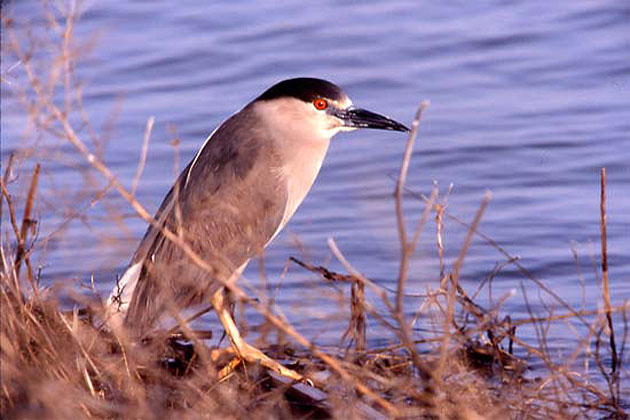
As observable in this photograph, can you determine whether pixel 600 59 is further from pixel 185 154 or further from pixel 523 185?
pixel 185 154

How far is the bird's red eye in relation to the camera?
5.75m

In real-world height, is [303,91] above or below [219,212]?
above

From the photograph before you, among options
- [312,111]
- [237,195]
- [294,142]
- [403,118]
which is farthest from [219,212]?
[403,118]

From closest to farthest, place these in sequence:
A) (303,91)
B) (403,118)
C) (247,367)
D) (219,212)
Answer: (247,367) < (219,212) < (303,91) < (403,118)

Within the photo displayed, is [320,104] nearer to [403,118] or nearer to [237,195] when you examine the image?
[237,195]

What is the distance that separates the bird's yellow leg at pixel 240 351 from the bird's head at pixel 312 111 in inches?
33.6

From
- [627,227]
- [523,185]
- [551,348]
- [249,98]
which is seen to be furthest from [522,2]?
[551,348]

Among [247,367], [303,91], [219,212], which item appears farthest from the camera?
[303,91]

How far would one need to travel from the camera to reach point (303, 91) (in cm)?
570

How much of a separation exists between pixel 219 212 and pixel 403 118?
3.07 m

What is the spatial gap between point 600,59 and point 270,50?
8.21 feet

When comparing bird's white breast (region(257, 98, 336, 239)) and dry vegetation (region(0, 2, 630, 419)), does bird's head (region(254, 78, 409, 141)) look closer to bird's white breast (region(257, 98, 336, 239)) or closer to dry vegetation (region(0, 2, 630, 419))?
bird's white breast (region(257, 98, 336, 239))

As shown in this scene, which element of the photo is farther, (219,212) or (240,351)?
(219,212)

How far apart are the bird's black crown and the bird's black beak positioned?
0.25 ft
